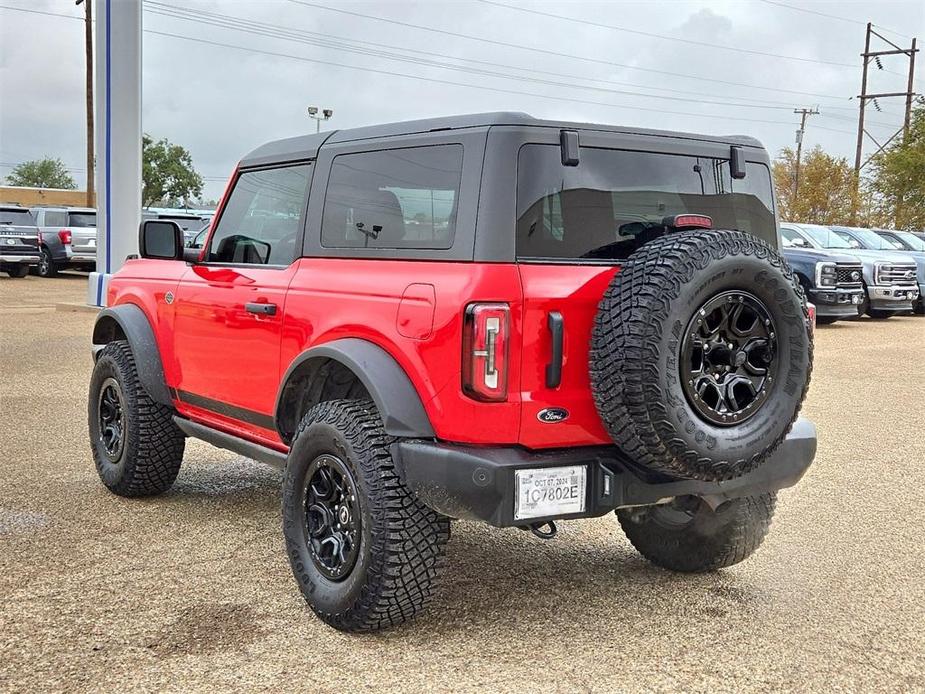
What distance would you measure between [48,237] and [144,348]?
70.3 ft

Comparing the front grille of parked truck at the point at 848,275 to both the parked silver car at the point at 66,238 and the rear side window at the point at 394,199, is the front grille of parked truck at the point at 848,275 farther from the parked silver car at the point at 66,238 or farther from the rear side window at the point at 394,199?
the parked silver car at the point at 66,238

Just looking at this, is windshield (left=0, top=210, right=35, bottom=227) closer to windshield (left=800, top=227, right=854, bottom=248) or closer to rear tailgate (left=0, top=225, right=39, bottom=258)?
rear tailgate (left=0, top=225, right=39, bottom=258)

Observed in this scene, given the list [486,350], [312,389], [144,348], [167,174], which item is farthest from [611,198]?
[167,174]

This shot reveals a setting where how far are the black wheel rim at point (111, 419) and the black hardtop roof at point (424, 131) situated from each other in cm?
156

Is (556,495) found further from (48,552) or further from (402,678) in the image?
(48,552)

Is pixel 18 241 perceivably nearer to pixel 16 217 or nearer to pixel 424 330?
pixel 16 217

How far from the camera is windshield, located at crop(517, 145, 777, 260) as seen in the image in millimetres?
3650

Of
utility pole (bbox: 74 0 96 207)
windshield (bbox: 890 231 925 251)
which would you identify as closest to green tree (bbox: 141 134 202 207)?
utility pole (bbox: 74 0 96 207)

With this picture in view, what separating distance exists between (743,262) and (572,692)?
1510 mm

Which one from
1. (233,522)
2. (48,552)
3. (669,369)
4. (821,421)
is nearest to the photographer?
(669,369)

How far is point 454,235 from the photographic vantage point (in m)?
3.68

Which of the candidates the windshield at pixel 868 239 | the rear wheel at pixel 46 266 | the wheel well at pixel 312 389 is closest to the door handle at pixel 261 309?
the wheel well at pixel 312 389

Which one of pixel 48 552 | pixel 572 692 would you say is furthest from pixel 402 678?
pixel 48 552

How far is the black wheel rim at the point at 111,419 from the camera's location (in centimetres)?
574
